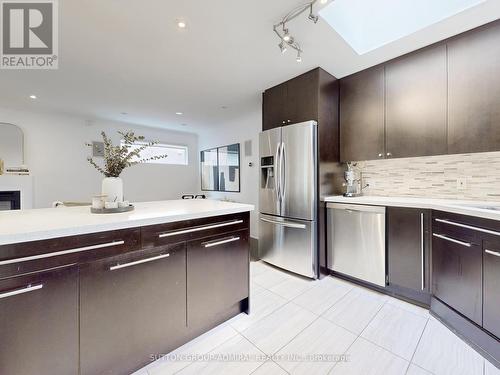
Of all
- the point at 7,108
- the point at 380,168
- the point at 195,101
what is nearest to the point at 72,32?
the point at 195,101

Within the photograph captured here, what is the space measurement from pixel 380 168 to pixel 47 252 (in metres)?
3.11

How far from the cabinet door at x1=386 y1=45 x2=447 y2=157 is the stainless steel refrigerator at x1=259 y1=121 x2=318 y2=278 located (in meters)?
0.84

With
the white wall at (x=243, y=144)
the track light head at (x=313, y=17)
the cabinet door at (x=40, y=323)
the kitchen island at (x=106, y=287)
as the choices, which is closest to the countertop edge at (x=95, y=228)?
the kitchen island at (x=106, y=287)

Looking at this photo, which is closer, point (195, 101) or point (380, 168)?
point (380, 168)

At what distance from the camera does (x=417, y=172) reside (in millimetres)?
2387

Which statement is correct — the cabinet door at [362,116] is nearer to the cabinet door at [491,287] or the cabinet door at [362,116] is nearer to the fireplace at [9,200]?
the cabinet door at [491,287]

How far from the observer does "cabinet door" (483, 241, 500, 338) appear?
136 centimetres

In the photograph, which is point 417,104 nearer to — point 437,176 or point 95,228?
point 437,176

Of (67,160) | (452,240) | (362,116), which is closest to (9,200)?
(67,160)

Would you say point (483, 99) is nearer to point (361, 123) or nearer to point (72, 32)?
point (361, 123)

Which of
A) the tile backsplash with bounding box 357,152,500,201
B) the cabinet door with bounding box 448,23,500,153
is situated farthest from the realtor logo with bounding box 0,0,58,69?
the tile backsplash with bounding box 357,152,500,201

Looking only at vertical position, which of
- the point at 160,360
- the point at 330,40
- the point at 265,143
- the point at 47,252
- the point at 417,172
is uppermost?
the point at 330,40

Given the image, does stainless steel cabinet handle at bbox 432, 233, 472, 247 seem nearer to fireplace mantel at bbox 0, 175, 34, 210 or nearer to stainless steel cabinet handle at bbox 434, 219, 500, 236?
stainless steel cabinet handle at bbox 434, 219, 500, 236

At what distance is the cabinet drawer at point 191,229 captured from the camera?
1259 mm
